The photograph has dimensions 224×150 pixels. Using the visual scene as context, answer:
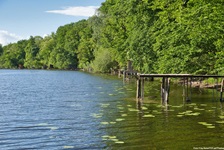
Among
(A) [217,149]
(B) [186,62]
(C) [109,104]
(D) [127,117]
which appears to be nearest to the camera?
(A) [217,149]

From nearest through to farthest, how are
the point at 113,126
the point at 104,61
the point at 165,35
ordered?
the point at 113,126
the point at 165,35
the point at 104,61

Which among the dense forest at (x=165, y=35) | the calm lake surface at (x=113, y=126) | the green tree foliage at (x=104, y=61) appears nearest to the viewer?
the calm lake surface at (x=113, y=126)

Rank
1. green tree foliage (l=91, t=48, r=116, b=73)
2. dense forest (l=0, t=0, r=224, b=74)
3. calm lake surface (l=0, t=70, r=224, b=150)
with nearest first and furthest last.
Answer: calm lake surface (l=0, t=70, r=224, b=150) < dense forest (l=0, t=0, r=224, b=74) < green tree foliage (l=91, t=48, r=116, b=73)

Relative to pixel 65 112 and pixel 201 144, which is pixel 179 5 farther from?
pixel 201 144

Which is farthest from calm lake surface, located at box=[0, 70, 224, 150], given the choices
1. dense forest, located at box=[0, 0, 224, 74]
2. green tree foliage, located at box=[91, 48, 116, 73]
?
green tree foliage, located at box=[91, 48, 116, 73]

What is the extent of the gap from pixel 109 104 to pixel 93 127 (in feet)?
29.9

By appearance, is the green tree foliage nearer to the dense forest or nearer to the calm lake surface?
the dense forest

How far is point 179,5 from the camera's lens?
40.1 meters

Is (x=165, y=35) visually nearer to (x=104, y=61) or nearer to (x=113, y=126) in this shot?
(x=113, y=126)

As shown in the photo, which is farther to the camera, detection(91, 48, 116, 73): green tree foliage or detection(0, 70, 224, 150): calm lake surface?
detection(91, 48, 116, 73): green tree foliage

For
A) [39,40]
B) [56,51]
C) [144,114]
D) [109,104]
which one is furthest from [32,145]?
[39,40]

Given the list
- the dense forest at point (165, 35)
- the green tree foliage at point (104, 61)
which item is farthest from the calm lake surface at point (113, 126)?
the green tree foliage at point (104, 61)

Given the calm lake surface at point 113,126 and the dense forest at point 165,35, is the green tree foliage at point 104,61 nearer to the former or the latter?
the dense forest at point 165,35

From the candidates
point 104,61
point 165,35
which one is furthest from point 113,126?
point 104,61
